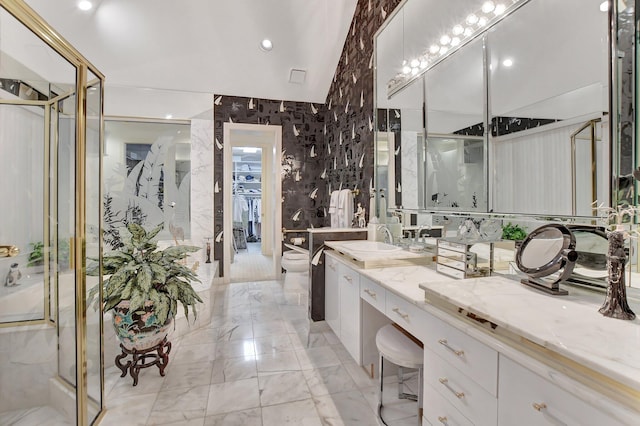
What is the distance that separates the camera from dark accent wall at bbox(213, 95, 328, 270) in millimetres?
4586

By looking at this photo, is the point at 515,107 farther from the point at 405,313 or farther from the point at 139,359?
the point at 139,359

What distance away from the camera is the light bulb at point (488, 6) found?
1.64 meters

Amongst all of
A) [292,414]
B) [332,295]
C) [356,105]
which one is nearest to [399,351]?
[292,414]

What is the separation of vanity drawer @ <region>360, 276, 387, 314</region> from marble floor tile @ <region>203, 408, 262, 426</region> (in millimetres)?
907

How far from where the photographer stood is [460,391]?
3.49 ft

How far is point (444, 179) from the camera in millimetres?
2062

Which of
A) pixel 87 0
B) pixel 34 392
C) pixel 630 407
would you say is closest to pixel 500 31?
pixel 630 407

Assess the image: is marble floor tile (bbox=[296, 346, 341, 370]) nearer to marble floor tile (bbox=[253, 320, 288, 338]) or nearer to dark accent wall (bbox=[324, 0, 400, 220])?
marble floor tile (bbox=[253, 320, 288, 338])

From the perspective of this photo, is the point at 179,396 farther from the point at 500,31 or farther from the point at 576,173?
the point at 500,31

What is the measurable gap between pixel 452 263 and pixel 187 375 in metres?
1.93

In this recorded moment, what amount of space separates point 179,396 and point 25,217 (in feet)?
4.38

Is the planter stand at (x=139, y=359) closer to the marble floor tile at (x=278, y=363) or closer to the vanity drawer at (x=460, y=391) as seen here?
the marble floor tile at (x=278, y=363)

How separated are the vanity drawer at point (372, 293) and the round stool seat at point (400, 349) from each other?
0.48 ft

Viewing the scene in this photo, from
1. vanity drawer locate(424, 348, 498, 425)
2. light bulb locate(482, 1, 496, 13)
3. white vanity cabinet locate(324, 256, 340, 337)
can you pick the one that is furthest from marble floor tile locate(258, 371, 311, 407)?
light bulb locate(482, 1, 496, 13)
